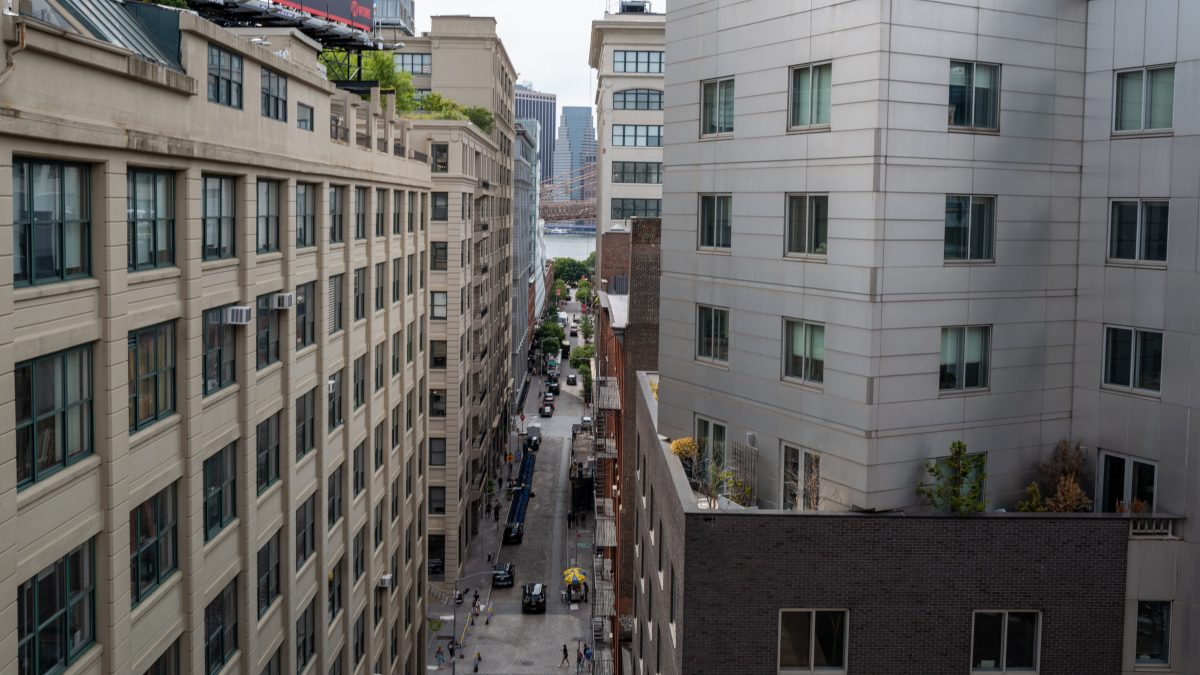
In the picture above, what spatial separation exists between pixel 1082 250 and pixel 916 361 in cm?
522

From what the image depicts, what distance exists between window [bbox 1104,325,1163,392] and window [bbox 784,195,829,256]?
6.90 metres

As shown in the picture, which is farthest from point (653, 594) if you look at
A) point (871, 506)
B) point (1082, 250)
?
point (1082, 250)

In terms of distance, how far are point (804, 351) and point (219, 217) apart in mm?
14349

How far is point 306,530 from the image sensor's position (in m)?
34.5

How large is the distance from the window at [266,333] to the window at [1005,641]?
19.0 meters

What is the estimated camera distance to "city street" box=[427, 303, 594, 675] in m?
63.0

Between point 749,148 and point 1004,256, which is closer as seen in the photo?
point 1004,256

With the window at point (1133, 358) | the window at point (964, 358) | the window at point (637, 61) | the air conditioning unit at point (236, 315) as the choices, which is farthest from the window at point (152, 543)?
the window at point (637, 61)

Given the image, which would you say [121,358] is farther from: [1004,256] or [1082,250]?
[1082,250]

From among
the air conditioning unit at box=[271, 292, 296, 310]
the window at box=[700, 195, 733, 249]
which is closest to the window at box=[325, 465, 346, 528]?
the air conditioning unit at box=[271, 292, 296, 310]

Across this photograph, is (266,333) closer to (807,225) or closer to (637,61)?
(807,225)

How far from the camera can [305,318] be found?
33969 millimetres

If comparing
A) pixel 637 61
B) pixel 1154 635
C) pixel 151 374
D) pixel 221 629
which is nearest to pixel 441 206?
pixel 637 61

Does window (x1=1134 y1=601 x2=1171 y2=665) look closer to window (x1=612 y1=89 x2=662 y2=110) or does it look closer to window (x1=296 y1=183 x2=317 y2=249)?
window (x1=296 y1=183 x2=317 y2=249)
